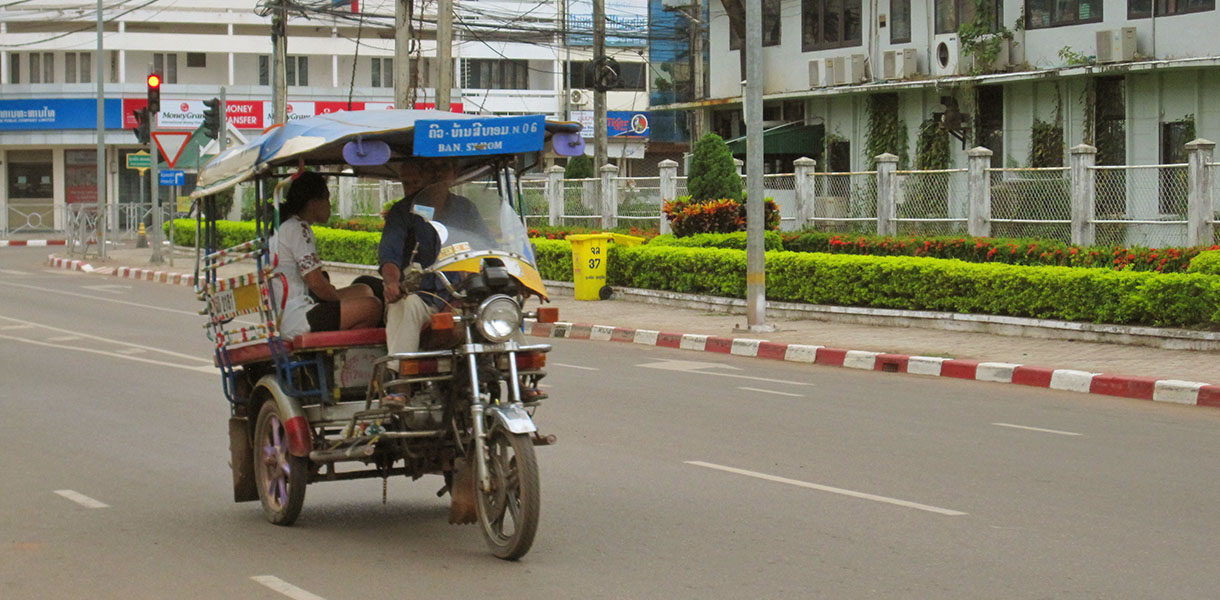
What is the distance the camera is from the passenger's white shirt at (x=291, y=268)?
7312 mm

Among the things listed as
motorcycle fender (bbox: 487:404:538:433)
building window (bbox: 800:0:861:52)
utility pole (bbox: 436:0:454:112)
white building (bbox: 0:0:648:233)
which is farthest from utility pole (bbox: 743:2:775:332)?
white building (bbox: 0:0:648:233)

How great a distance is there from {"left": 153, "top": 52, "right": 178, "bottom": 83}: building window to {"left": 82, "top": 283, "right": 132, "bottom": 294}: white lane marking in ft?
104

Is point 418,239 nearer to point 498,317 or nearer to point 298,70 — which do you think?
point 498,317

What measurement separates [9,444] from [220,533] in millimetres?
3624

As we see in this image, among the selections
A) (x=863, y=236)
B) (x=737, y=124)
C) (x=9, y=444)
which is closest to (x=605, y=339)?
(x=863, y=236)

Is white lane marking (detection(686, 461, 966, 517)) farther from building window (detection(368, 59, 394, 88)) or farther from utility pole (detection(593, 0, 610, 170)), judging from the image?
building window (detection(368, 59, 394, 88))

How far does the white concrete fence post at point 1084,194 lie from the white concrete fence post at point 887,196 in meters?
3.26

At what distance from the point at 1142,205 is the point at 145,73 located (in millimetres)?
49627

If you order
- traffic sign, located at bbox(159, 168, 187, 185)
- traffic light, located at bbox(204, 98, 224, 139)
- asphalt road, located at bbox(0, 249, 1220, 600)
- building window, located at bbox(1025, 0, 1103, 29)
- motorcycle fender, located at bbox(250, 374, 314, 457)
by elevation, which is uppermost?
building window, located at bbox(1025, 0, 1103, 29)

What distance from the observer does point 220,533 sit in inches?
291

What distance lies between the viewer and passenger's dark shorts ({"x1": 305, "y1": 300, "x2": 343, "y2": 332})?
23.9 feet

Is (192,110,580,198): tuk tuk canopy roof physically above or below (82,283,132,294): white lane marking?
above

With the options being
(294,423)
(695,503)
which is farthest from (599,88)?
(294,423)

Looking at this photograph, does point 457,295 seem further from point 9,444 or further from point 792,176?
point 792,176
